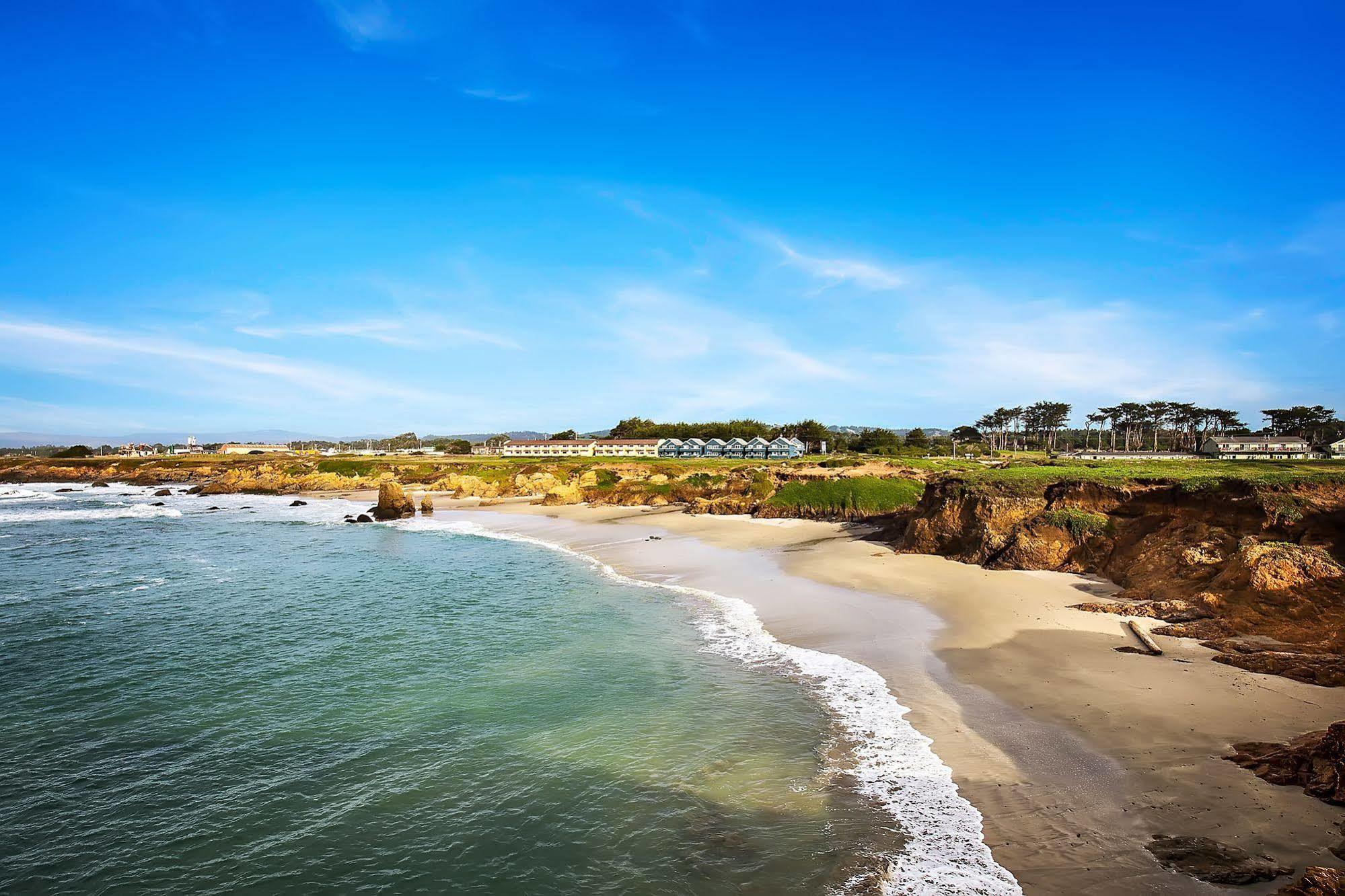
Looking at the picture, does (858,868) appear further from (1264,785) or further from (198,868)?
(198,868)

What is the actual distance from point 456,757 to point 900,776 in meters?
7.59

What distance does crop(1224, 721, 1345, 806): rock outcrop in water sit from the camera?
27.1 feet

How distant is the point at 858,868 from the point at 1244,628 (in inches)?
529

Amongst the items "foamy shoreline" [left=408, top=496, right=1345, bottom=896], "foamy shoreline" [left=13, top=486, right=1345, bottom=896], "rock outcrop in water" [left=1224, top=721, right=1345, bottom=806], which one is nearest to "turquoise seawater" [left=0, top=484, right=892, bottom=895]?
"foamy shoreline" [left=13, top=486, right=1345, bottom=896]

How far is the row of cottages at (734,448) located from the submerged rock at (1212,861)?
109792 mm

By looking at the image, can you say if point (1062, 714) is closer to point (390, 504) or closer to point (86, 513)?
point (390, 504)

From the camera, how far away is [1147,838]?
26.0ft

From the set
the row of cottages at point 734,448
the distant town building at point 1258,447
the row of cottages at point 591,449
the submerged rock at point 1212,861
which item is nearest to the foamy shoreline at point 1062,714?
the submerged rock at point 1212,861

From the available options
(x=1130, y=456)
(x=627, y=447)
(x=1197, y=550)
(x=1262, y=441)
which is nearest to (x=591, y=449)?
(x=627, y=447)

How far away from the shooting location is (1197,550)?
19.0 m

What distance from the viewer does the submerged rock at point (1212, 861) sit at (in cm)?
696

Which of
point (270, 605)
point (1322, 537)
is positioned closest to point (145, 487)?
point (270, 605)

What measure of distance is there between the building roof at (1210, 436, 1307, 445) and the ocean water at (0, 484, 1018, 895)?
105 m

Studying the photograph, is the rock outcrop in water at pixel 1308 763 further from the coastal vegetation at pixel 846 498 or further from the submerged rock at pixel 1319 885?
the coastal vegetation at pixel 846 498
